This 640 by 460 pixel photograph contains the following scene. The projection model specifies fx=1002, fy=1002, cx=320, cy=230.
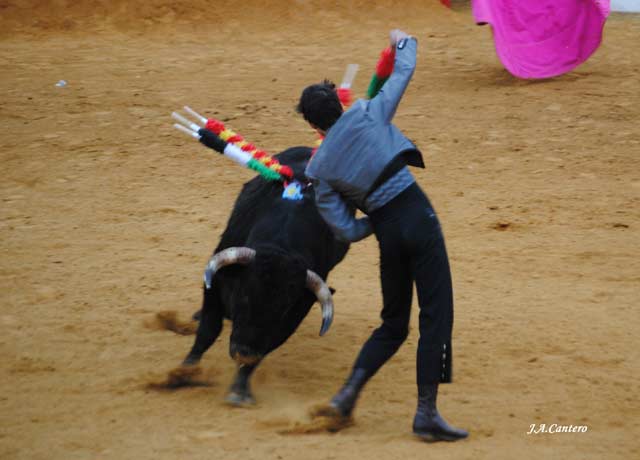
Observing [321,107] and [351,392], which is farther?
[351,392]

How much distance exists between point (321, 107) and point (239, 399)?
1.40 meters

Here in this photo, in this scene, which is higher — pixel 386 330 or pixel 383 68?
pixel 383 68

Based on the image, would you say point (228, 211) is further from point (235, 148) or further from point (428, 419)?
point (428, 419)

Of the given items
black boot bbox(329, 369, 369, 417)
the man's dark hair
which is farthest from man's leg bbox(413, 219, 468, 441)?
the man's dark hair

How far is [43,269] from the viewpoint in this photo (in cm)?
609

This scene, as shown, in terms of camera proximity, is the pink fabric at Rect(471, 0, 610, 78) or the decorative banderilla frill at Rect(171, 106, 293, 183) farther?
the pink fabric at Rect(471, 0, 610, 78)

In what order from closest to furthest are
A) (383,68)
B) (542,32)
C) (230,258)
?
(383,68), (230,258), (542,32)

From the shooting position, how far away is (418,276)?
404 centimetres

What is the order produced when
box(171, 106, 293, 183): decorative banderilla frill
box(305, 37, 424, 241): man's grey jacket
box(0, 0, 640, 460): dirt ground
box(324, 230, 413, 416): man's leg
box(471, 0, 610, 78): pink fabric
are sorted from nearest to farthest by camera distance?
box(305, 37, 424, 241): man's grey jacket → box(324, 230, 413, 416): man's leg → box(0, 0, 640, 460): dirt ground → box(171, 106, 293, 183): decorative banderilla frill → box(471, 0, 610, 78): pink fabric

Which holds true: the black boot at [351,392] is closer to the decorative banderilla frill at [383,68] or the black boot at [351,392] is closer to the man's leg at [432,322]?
the man's leg at [432,322]

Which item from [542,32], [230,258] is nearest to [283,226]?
[230,258]

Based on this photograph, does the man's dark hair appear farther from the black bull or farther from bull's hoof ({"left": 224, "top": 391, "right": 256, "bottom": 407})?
bull's hoof ({"left": 224, "top": 391, "right": 256, "bottom": 407})

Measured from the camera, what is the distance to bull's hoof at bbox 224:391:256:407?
178 inches

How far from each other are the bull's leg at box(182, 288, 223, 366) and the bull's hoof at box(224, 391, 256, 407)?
1.25 ft
